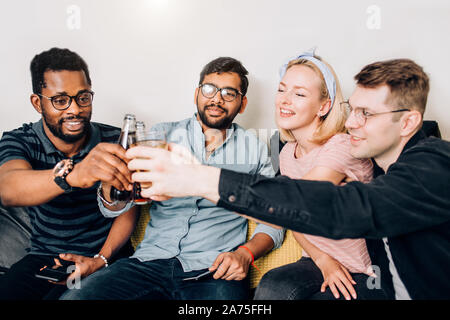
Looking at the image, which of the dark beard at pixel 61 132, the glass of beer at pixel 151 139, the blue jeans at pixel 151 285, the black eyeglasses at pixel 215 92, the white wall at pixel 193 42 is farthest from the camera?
the white wall at pixel 193 42

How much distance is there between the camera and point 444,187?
101 centimetres

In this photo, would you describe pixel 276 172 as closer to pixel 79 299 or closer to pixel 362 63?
pixel 362 63

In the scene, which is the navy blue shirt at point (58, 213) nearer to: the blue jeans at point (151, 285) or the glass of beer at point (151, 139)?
the blue jeans at point (151, 285)

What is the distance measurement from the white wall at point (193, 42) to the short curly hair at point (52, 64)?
475 millimetres

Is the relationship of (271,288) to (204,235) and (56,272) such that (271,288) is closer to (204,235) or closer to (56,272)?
(204,235)

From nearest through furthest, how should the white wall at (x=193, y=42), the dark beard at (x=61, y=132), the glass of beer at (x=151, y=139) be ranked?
the glass of beer at (x=151, y=139) → the dark beard at (x=61, y=132) → the white wall at (x=193, y=42)

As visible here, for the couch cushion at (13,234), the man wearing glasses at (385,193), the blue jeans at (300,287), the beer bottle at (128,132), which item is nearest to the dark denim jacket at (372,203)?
the man wearing glasses at (385,193)

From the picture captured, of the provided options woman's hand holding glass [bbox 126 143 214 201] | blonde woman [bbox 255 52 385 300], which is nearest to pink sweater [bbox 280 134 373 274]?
blonde woman [bbox 255 52 385 300]

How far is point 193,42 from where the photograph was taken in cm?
216

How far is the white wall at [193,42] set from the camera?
6.82 feet

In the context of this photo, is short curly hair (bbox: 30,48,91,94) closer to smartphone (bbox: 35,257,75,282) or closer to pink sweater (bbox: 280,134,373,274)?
smartphone (bbox: 35,257,75,282)

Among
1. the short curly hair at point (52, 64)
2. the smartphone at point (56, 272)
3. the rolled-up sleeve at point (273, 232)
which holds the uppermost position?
the short curly hair at point (52, 64)

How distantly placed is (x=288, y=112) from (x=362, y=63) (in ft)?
2.72
